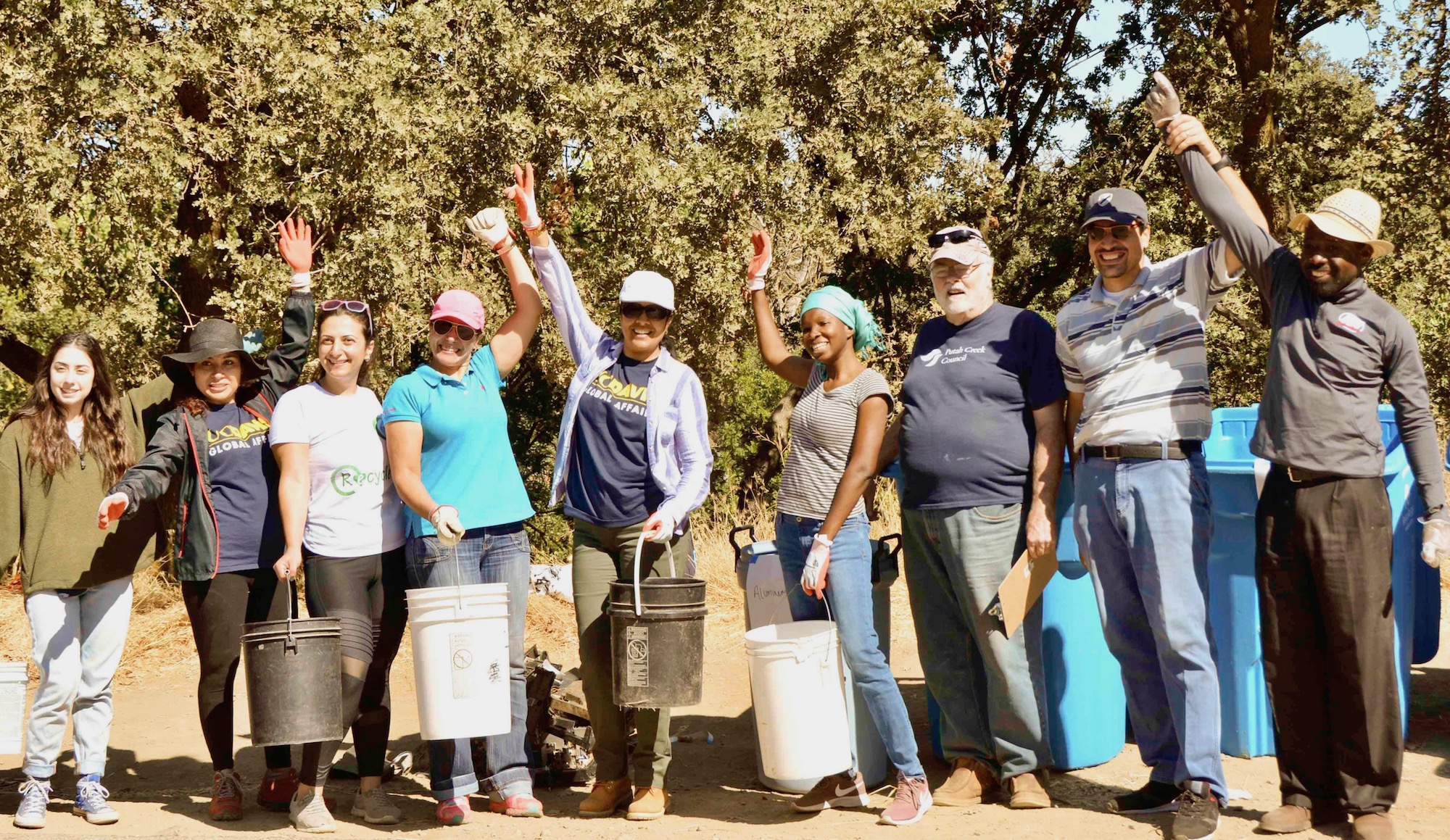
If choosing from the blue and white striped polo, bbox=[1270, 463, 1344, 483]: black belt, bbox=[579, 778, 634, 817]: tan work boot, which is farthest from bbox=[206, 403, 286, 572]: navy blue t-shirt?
bbox=[1270, 463, 1344, 483]: black belt

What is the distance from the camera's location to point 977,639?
460 cm

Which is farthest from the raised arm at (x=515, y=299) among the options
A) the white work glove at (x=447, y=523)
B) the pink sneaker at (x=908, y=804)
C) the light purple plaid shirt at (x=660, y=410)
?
the pink sneaker at (x=908, y=804)

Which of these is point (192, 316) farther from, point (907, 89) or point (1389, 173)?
point (1389, 173)

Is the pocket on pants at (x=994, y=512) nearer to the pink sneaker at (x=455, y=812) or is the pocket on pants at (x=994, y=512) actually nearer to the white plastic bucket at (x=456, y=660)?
the white plastic bucket at (x=456, y=660)

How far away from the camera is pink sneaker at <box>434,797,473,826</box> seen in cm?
475

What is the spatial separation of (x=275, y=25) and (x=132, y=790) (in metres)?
5.39

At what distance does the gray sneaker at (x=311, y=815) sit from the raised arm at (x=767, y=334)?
2430mm

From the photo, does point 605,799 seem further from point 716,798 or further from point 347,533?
point 347,533

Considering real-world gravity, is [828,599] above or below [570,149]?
below

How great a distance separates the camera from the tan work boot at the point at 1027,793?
4.61 m

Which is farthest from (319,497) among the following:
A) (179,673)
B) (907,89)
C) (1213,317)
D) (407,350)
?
(1213,317)

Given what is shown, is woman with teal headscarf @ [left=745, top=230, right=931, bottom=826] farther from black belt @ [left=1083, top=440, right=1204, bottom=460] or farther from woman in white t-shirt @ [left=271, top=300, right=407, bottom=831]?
woman in white t-shirt @ [left=271, top=300, right=407, bottom=831]

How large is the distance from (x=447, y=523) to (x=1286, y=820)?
10.00 ft

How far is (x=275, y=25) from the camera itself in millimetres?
8680
